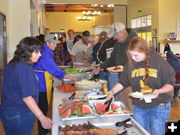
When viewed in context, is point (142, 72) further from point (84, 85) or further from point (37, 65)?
point (37, 65)

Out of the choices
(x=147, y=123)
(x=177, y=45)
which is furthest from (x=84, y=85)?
(x=177, y=45)

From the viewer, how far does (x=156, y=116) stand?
2.21 meters

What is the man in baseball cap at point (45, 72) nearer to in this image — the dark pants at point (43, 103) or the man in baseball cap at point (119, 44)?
the dark pants at point (43, 103)

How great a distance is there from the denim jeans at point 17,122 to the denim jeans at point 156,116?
897mm

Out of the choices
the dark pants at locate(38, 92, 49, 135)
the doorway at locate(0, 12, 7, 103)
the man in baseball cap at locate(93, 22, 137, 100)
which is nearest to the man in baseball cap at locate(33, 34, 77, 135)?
the dark pants at locate(38, 92, 49, 135)

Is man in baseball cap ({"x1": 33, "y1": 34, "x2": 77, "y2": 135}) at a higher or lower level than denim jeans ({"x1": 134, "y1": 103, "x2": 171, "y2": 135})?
higher

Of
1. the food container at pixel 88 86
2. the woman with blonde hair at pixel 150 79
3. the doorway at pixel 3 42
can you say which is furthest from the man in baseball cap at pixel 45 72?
the doorway at pixel 3 42

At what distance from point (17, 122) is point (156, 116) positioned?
1098 millimetres

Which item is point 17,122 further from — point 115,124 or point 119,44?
point 119,44

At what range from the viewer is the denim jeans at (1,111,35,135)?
1.97 m

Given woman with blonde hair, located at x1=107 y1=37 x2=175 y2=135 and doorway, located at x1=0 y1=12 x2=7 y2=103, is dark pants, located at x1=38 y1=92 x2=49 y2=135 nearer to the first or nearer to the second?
woman with blonde hair, located at x1=107 y1=37 x2=175 y2=135

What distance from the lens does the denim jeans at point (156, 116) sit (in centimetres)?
220

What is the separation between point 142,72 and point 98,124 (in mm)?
565

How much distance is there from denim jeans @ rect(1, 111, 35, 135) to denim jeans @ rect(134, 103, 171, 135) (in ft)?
2.94
